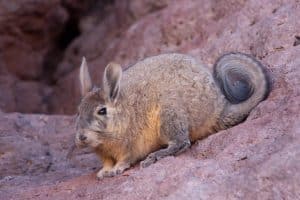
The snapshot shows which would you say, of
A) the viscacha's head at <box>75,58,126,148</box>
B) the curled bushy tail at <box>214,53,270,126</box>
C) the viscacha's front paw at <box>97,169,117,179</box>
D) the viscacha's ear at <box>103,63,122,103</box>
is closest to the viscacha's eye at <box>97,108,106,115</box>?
the viscacha's head at <box>75,58,126,148</box>

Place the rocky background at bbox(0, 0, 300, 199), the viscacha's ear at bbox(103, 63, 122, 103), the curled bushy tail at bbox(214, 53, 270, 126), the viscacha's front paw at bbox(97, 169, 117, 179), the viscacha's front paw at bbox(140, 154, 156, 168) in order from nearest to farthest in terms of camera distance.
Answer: the rocky background at bbox(0, 0, 300, 199) < the viscacha's front paw at bbox(140, 154, 156, 168) < the viscacha's front paw at bbox(97, 169, 117, 179) < the viscacha's ear at bbox(103, 63, 122, 103) < the curled bushy tail at bbox(214, 53, 270, 126)

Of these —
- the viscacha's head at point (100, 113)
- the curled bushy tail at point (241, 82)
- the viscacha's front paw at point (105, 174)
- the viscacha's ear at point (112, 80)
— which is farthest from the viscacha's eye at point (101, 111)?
the curled bushy tail at point (241, 82)

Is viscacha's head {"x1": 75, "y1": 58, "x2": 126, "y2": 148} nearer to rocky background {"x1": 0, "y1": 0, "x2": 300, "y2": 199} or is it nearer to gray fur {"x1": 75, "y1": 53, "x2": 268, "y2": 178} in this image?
gray fur {"x1": 75, "y1": 53, "x2": 268, "y2": 178}

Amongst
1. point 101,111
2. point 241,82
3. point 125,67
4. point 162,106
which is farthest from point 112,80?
point 125,67

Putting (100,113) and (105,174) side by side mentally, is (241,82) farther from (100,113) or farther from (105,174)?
(105,174)

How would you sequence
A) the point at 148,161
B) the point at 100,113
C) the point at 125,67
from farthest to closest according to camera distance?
the point at 125,67 < the point at 100,113 < the point at 148,161

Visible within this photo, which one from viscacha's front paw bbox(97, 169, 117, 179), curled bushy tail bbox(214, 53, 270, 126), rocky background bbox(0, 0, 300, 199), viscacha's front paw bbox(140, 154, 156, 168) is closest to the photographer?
rocky background bbox(0, 0, 300, 199)

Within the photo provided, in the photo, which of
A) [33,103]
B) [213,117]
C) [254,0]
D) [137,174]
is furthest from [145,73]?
[33,103]
